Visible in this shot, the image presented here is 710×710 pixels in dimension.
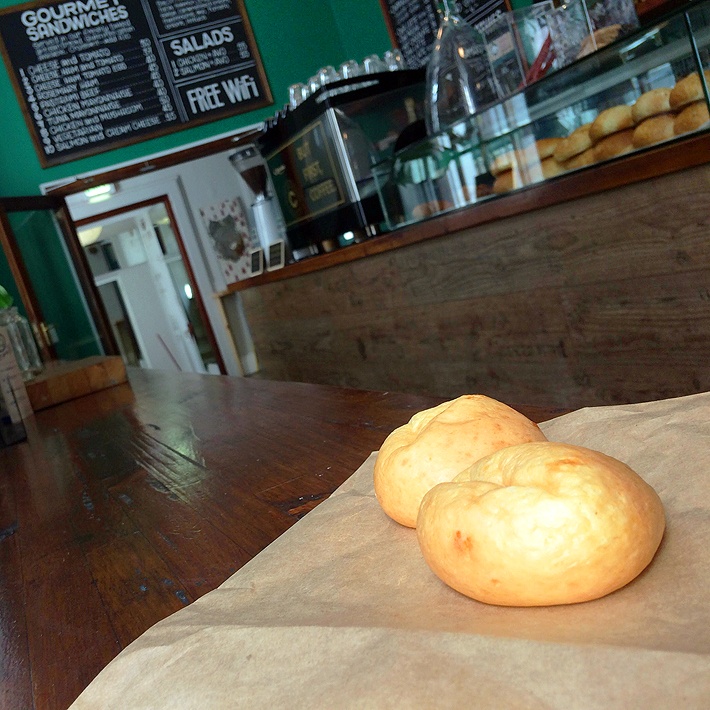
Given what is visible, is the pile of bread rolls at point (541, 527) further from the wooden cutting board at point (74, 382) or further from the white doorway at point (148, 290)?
the white doorway at point (148, 290)

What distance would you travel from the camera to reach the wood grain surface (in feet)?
4.59

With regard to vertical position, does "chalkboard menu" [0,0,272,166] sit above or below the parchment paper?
above

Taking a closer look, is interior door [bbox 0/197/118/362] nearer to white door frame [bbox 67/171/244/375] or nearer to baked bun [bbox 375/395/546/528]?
white door frame [bbox 67/171/244/375]

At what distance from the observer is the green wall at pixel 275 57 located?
4.50m

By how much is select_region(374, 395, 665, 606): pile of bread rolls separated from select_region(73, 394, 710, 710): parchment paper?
0.01 m

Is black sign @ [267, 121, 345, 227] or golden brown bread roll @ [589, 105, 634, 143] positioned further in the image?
black sign @ [267, 121, 345, 227]

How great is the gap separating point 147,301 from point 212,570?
813 cm

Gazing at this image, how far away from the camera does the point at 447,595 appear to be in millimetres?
437

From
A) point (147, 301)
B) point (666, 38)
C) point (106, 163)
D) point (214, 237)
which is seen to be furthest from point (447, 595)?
point (147, 301)

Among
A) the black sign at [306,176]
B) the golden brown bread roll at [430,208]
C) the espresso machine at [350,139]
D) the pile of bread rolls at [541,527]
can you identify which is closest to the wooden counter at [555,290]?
the golden brown bread roll at [430,208]

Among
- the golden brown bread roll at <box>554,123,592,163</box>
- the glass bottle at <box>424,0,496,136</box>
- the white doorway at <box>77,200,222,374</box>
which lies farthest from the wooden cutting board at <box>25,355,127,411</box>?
the white doorway at <box>77,200,222,374</box>

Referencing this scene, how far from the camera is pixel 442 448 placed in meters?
0.52

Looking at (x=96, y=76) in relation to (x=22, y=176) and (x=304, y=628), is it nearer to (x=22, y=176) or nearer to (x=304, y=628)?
(x=22, y=176)

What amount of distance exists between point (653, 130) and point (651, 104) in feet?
0.17
